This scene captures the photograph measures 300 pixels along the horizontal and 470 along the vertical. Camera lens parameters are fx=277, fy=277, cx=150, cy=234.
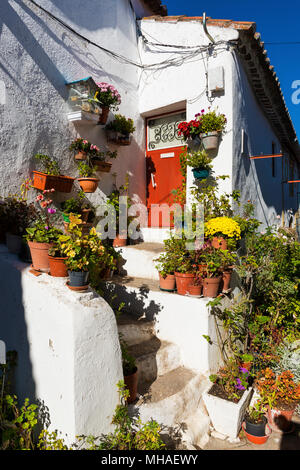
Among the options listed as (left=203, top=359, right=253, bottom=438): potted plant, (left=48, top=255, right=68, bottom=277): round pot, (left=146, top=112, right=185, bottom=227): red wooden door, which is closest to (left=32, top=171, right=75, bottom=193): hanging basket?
(left=48, top=255, right=68, bottom=277): round pot

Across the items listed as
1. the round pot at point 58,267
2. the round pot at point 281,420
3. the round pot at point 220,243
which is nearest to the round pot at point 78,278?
the round pot at point 58,267

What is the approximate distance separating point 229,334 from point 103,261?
83.8 inches

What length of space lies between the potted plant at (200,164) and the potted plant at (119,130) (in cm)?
138

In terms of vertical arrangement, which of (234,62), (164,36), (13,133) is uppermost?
(164,36)

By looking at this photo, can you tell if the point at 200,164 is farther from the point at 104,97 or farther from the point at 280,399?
the point at 280,399

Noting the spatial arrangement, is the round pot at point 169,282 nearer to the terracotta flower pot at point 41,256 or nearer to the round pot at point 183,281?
the round pot at point 183,281

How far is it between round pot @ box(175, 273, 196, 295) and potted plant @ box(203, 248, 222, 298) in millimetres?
174

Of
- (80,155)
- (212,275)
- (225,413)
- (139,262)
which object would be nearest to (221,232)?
(212,275)

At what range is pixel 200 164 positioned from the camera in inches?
203

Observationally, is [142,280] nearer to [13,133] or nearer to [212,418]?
[212,418]

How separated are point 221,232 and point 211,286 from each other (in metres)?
1.00

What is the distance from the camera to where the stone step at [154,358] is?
310 centimetres

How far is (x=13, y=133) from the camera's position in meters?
4.04
